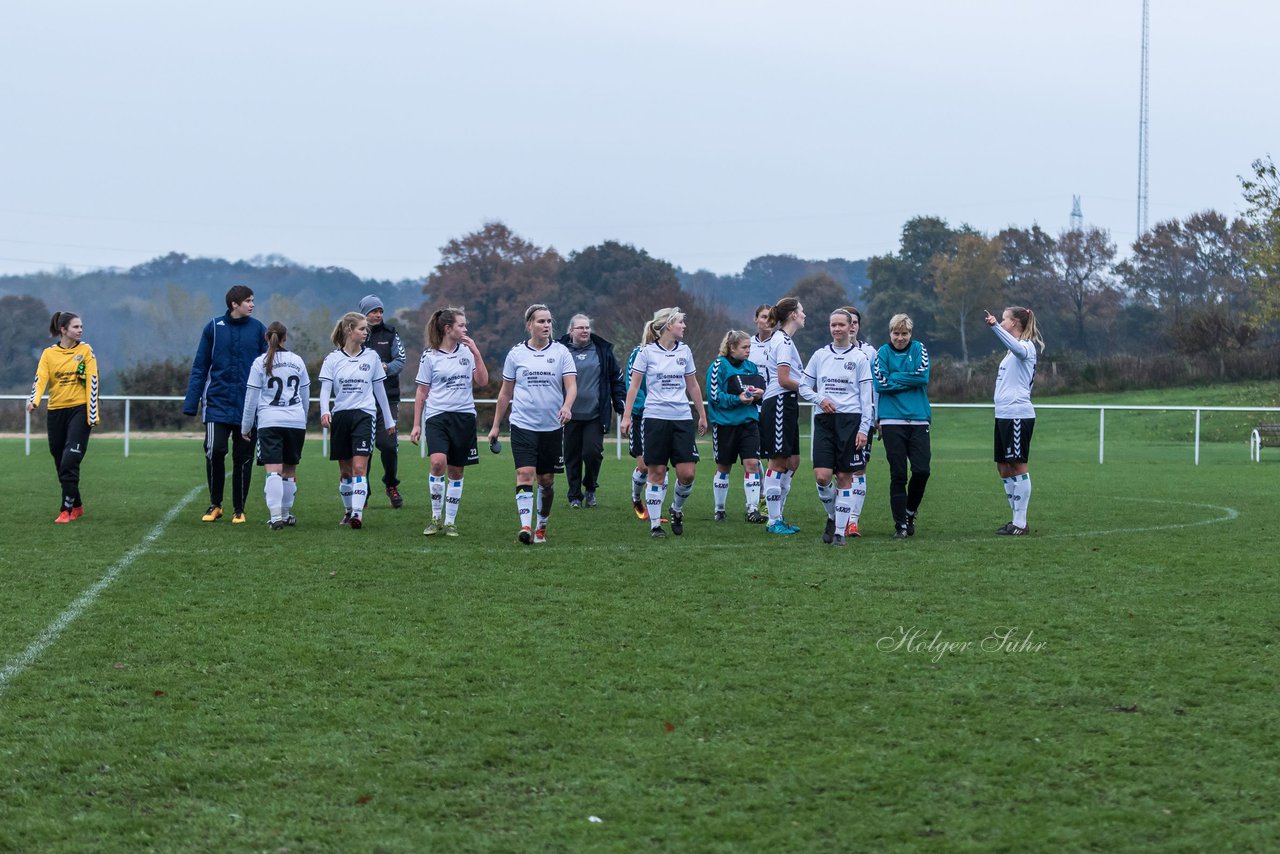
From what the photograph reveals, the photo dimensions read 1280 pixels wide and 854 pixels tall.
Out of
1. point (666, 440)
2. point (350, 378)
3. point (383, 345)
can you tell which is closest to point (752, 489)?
point (666, 440)

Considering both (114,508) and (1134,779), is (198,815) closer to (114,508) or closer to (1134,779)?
(1134,779)

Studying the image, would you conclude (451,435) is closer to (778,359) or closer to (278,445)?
(278,445)

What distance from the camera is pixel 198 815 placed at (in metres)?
4.38

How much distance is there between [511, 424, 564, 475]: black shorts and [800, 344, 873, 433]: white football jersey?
1.85 m

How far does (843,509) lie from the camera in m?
10.9

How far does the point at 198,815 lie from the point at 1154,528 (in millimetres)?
9945

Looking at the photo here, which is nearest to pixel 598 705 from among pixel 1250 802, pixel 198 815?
pixel 198 815

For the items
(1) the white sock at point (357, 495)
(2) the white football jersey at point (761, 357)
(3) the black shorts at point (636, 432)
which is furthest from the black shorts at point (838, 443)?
(1) the white sock at point (357, 495)

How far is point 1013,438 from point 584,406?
3.82 m

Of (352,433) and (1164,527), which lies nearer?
(352,433)

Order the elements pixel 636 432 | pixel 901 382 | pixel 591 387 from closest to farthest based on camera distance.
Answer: pixel 901 382
pixel 591 387
pixel 636 432

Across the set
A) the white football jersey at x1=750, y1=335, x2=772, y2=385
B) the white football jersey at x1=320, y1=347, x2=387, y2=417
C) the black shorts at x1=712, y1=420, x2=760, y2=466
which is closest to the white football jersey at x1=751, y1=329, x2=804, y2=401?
the white football jersey at x1=750, y1=335, x2=772, y2=385

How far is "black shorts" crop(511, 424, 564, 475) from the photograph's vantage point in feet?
34.9

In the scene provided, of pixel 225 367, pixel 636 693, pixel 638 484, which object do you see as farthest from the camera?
pixel 638 484
